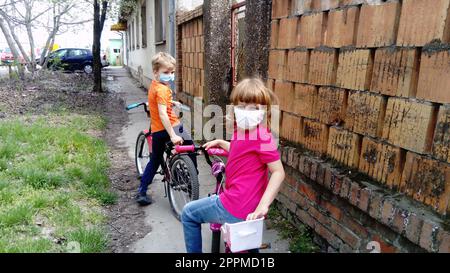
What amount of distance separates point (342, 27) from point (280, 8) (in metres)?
0.89

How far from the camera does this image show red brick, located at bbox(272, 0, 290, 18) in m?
3.04

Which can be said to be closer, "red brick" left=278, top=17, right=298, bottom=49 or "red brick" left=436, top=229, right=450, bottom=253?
"red brick" left=436, top=229, right=450, bottom=253

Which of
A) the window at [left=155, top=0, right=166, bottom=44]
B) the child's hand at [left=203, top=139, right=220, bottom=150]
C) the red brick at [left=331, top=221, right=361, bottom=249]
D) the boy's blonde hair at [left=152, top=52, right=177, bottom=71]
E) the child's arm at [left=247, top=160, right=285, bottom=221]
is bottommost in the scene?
the red brick at [left=331, top=221, right=361, bottom=249]

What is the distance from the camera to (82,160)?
15.8 feet

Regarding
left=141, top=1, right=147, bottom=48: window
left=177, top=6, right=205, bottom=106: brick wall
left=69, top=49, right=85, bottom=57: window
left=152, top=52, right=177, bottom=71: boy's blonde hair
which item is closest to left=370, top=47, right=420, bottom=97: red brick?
left=152, top=52, right=177, bottom=71: boy's blonde hair

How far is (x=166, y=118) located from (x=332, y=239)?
1737 mm

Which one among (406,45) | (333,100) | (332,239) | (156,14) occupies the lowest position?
(332,239)

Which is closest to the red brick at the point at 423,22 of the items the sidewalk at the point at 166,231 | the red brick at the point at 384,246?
the red brick at the point at 384,246

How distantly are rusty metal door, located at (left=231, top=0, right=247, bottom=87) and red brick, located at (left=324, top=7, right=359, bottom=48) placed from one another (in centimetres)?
227

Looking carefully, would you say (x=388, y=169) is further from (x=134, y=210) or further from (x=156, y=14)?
(x=156, y=14)

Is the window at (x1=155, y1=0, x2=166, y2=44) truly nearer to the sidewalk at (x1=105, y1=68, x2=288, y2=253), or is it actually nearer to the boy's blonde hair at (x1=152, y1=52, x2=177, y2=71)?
the sidewalk at (x1=105, y1=68, x2=288, y2=253)

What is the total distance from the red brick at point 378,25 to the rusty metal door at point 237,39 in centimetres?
259

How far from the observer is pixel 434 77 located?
176 cm

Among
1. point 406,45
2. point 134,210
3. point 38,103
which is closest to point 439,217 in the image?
point 406,45
